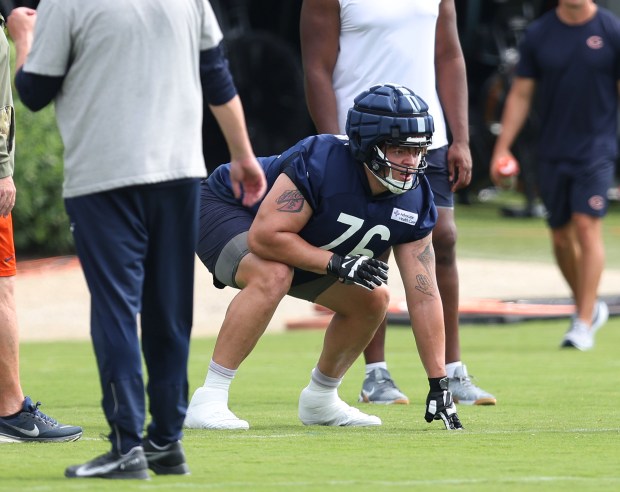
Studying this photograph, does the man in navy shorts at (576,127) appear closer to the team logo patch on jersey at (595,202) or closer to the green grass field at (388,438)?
the team logo patch on jersey at (595,202)

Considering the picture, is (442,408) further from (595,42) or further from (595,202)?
(595,42)

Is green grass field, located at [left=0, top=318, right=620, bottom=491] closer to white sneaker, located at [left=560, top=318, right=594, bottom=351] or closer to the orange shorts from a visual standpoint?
white sneaker, located at [left=560, top=318, right=594, bottom=351]

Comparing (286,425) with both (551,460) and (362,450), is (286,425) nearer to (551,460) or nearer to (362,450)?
(362,450)

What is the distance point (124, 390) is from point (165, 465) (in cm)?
34

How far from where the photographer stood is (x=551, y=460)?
5.87 m

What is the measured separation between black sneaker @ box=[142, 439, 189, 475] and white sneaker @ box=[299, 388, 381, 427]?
179 cm

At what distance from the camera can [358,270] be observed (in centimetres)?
657

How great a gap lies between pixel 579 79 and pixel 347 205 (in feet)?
17.4

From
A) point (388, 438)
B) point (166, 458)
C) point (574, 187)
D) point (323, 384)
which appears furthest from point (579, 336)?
point (166, 458)

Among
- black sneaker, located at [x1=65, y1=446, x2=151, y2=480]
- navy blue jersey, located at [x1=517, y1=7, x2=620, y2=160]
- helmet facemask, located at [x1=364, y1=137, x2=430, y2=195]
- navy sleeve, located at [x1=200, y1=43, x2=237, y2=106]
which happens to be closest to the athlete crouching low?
helmet facemask, located at [x1=364, y1=137, x2=430, y2=195]

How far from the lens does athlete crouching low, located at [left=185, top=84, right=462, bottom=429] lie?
6680mm

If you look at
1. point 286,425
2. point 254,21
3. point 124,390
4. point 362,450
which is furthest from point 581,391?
point 254,21

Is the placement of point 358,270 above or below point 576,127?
above

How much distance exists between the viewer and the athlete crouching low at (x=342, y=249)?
263 inches
